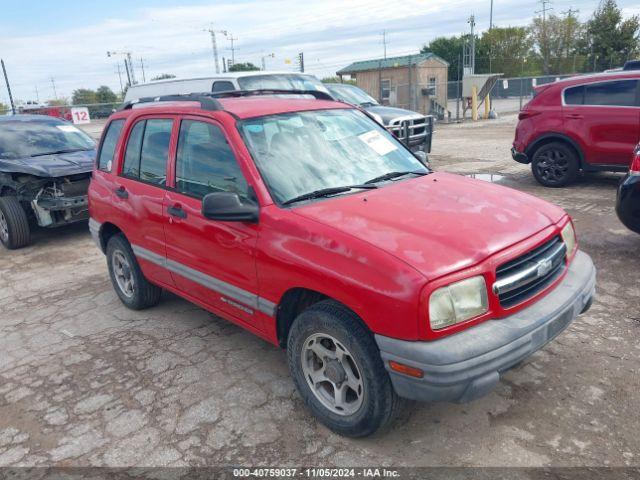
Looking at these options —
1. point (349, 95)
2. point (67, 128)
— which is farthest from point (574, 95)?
point (67, 128)

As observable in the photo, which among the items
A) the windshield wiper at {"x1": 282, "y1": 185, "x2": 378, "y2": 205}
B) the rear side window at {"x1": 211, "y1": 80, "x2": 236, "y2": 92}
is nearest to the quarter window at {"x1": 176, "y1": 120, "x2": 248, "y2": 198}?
the windshield wiper at {"x1": 282, "y1": 185, "x2": 378, "y2": 205}

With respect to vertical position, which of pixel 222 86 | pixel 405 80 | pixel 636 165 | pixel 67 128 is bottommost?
pixel 636 165

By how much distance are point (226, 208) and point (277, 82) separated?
709 centimetres

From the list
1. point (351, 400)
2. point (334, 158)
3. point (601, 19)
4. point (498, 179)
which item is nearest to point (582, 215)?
point (498, 179)

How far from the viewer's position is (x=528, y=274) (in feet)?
8.77

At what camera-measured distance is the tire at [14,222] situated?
7.05 metres

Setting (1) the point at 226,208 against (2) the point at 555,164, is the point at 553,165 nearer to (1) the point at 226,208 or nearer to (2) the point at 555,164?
(2) the point at 555,164

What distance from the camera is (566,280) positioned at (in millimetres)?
3033

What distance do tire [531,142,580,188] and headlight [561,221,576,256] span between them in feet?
18.7

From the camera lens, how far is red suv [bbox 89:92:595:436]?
7.93 feet

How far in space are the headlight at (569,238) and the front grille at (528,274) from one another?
172 millimetres

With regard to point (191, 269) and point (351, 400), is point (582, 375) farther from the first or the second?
point (191, 269)

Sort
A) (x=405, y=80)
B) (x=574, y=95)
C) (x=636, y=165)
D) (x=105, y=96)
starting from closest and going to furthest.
Result: (x=636, y=165), (x=574, y=95), (x=405, y=80), (x=105, y=96)

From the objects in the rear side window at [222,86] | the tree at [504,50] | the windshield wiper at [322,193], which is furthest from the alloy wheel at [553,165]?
the tree at [504,50]
